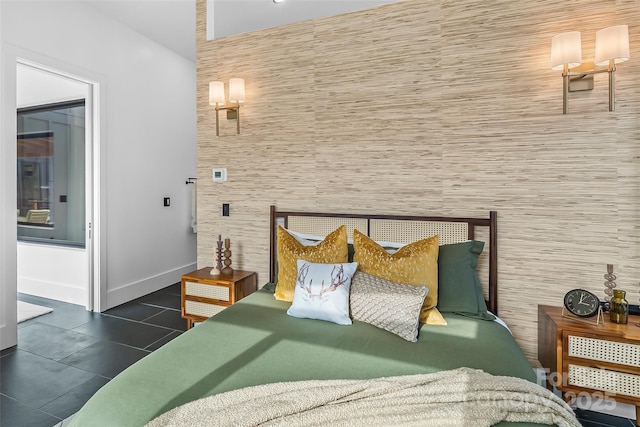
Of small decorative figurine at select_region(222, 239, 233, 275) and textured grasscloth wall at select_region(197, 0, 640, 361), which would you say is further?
small decorative figurine at select_region(222, 239, 233, 275)

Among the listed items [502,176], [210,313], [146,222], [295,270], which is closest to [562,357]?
[502,176]

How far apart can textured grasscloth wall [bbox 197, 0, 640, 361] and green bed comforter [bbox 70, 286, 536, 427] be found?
0.77 metres

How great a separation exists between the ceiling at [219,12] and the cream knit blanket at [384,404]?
123 inches

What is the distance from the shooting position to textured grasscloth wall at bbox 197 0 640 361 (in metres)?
2.11

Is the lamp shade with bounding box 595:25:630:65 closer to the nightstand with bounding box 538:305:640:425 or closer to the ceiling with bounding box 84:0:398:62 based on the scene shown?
the nightstand with bounding box 538:305:640:425

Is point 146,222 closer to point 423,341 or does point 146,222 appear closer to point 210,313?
point 210,313

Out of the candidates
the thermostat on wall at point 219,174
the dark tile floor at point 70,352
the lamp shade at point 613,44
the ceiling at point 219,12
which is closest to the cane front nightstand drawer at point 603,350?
the lamp shade at point 613,44

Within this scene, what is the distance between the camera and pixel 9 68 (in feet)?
9.26

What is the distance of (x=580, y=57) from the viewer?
1.97m

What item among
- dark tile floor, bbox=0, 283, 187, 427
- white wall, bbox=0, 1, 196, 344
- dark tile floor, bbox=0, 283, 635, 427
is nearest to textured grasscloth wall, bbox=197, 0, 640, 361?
dark tile floor, bbox=0, 283, 635, 427

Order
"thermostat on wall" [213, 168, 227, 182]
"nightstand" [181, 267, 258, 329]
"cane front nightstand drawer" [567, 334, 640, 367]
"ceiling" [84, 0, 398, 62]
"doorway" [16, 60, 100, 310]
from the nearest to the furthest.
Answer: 1. "cane front nightstand drawer" [567, 334, 640, 367]
2. "nightstand" [181, 267, 258, 329]
3. "thermostat on wall" [213, 168, 227, 182]
4. "ceiling" [84, 0, 398, 62]
5. "doorway" [16, 60, 100, 310]

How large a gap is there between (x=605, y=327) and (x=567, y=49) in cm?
156

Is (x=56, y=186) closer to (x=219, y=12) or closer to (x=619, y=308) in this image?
(x=219, y=12)

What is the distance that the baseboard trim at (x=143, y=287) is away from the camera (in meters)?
3.86
